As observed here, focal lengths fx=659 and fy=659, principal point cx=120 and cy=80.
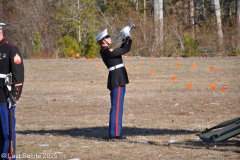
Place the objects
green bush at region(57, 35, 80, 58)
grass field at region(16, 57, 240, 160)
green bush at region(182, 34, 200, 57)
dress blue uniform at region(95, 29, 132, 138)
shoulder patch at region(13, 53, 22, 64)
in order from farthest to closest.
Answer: green bush at region(57, 35, 80, 58), green bush at region(182, 34, 200, 57), dress blue uniform at region(95, 29, 132, 138), grass field at region(16, 57, 240, 160), shoulder patch at region(13, 53, 22, 64)

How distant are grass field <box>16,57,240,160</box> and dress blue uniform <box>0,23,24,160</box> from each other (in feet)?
3.36

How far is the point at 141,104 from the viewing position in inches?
677

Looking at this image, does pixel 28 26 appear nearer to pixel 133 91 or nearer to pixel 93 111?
pixel 133 91

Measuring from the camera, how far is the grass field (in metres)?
10.1

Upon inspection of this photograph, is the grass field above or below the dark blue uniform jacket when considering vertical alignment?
below

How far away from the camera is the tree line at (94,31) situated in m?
34.8

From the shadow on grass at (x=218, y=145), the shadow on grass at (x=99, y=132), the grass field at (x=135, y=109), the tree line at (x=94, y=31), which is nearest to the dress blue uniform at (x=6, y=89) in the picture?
the grass field at (x=135, y=109)

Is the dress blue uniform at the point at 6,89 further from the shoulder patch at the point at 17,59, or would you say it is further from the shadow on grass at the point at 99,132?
the shadow on grass at the point at 99,132

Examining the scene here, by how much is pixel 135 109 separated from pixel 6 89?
25.6ft

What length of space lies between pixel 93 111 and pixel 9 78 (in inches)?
295

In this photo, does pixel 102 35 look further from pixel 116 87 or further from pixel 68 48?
pixel 68 48

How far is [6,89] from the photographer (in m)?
8.69

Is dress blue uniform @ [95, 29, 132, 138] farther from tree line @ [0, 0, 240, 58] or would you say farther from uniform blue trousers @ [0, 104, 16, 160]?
tree line @ [0, 0, 240, 58]

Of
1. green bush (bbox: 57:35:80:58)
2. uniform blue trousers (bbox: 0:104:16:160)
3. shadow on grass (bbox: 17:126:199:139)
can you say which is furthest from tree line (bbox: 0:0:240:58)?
uniform blue trousers (bbox: 0:104:16:160)
